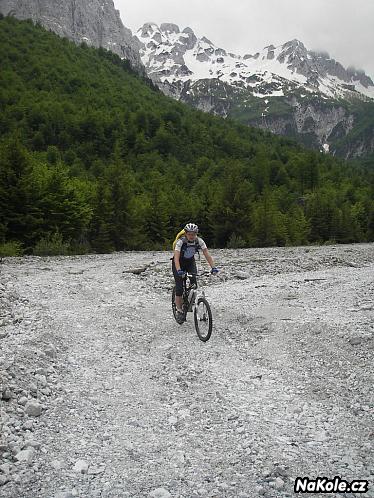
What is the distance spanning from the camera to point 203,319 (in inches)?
380

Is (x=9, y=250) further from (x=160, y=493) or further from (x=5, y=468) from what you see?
(x=160, y=493)

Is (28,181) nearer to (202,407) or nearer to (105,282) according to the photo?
(105,282)

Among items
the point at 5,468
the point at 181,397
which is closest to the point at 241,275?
the point at 181,397

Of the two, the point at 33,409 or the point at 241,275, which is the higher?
the point at 241,275

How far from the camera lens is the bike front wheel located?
9398 millimetres

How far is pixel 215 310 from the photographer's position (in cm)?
1191

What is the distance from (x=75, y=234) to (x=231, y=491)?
30.9m

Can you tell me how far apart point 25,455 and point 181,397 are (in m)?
2.61

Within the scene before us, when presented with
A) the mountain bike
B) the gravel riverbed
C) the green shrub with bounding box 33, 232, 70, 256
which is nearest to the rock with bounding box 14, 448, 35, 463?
the gravel riverbed

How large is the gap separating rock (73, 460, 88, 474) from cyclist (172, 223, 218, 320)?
5635 mm

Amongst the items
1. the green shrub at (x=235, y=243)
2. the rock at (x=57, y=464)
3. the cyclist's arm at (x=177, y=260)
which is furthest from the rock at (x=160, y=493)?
the green shrub at (x=235, y=243)

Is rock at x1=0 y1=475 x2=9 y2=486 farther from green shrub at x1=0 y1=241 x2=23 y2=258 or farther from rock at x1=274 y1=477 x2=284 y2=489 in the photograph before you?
green shrub at x1=0 y1=241 x2=23 y2=258

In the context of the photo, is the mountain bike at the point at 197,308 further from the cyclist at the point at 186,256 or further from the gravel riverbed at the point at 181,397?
the gravel riverbed at the point at 181,397

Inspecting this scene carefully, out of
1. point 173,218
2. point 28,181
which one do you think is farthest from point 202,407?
point 173,218
